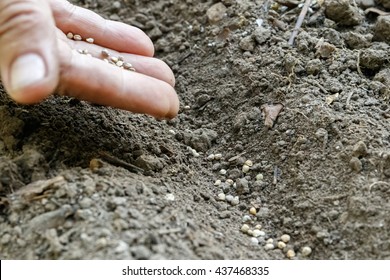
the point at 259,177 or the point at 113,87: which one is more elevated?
the point at 113,87

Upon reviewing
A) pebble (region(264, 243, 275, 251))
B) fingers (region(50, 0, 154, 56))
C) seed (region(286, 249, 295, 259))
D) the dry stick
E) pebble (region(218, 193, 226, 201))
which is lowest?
pebble (region(218, 193, 226, 201))

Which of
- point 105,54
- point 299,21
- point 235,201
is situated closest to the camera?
point 235,201

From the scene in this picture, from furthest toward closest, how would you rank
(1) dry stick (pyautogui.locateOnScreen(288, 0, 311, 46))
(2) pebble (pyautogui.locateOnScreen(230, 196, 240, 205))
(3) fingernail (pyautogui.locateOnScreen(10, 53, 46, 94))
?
(1) dry stick (pyautogui.locateOnScreen(288, 0, 311, 46)) < (2) pebble (pyautogui.locateOnScreen(230, 196, 240, 205)) < (3) fingernail (pyautogui.locateOnScreen(10, 53, 46, 94))

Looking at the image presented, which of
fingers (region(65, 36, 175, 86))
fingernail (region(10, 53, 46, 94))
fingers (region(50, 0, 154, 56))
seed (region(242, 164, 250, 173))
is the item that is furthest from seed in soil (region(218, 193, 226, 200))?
fingernail (region(10, 53, 46, 94))

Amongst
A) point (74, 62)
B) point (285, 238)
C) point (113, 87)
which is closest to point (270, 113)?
point (285, 238)

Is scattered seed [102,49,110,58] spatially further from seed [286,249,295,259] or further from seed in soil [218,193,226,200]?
seed [286,249,295,259]

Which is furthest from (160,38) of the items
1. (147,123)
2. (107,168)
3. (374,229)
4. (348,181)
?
(374,229)

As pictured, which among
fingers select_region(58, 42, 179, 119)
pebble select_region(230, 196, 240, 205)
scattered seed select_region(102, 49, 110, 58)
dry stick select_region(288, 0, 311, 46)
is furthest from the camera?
dry stick select_region(288, 0, 311, 46)

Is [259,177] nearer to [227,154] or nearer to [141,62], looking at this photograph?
[227,154]

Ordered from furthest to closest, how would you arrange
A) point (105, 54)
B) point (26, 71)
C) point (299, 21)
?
point (299, 21)
point (105, 54)
point (26, 71)
